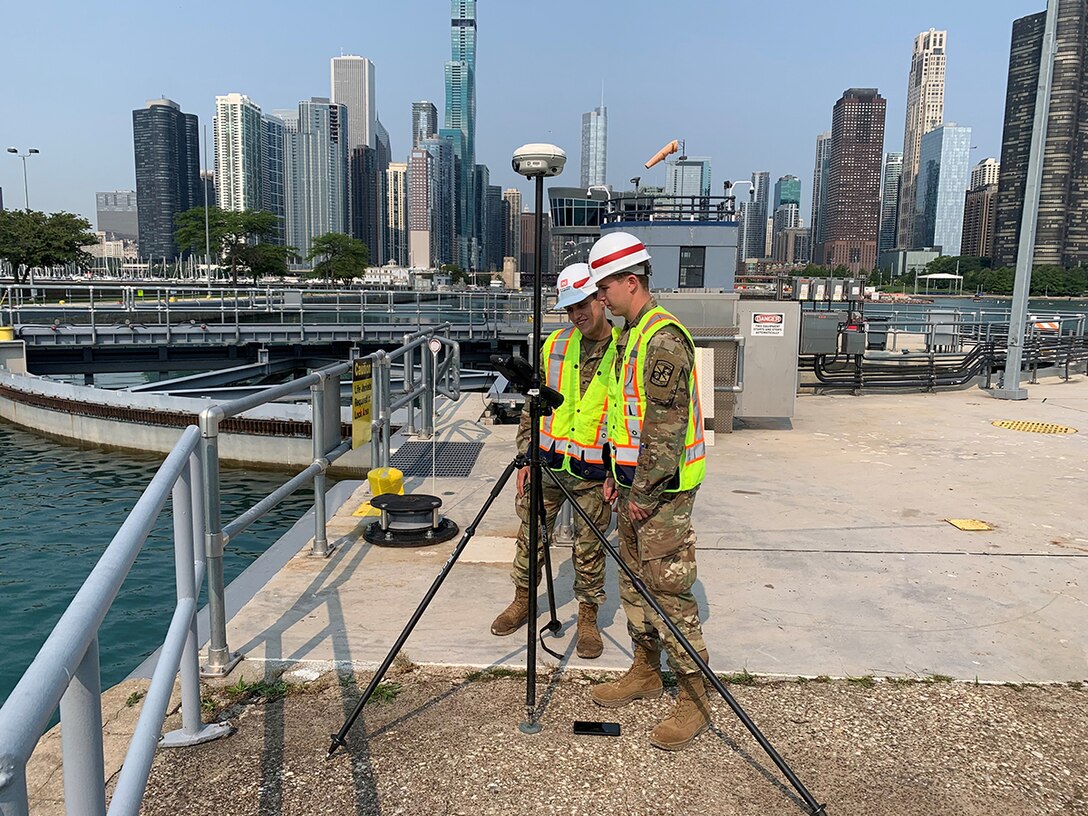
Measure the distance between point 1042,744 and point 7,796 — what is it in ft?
12.7

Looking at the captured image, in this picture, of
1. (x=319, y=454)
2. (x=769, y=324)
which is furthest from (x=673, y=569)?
(x=769, y=324)

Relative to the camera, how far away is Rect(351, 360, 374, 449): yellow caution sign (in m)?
6.63

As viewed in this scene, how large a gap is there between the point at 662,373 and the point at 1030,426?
1074cm

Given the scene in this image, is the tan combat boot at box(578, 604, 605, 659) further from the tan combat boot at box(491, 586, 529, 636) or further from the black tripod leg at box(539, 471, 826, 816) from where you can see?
the black tripod leg at box(539, 471, 826, 816)

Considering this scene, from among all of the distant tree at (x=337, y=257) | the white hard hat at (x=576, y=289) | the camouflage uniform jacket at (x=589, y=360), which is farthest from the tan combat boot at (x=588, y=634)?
the distant tree at (x=337, y=257)

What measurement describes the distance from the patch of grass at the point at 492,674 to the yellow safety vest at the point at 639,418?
43.9 inches

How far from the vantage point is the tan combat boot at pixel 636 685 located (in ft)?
12.1

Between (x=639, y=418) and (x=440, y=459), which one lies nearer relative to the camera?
(x=639, y=418)

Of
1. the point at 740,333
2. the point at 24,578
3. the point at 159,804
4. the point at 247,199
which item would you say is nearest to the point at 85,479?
the point at 24,578

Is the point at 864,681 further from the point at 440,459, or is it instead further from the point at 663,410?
the point at 440,459

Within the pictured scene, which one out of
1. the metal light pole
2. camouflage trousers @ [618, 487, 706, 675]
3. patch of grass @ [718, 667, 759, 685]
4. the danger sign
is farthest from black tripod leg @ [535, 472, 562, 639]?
the metal light pole

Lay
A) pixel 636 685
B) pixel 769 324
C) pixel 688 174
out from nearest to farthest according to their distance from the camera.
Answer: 1. pixel 636 685
2. pixel 769 324
3. pixel 688 174

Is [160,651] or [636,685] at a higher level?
[160,651]

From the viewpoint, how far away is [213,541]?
3.70m
